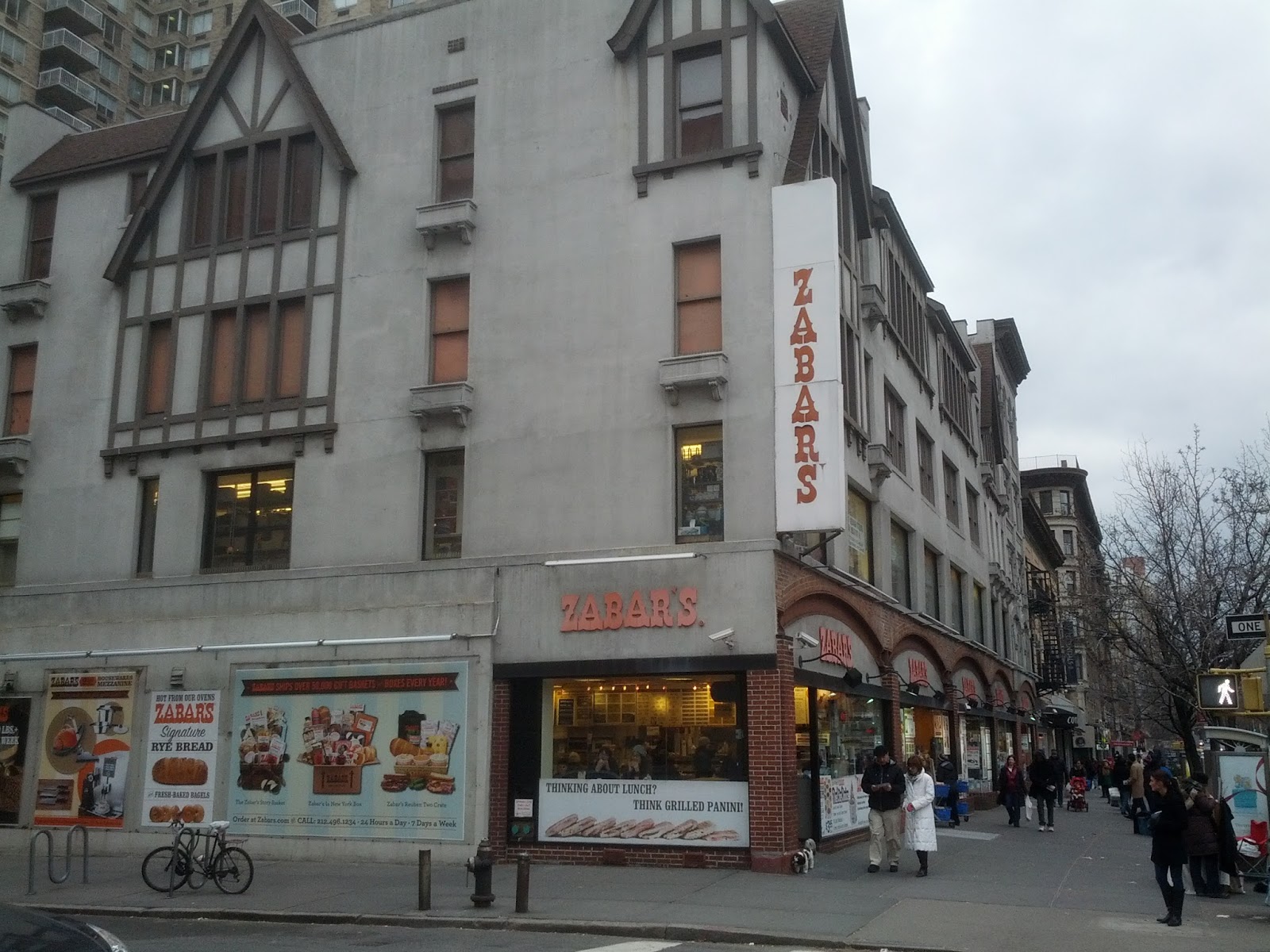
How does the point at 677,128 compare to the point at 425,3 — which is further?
the point at 425,3

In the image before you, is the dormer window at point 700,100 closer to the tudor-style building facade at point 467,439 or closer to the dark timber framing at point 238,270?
the tudor-style building facade at point 467,439

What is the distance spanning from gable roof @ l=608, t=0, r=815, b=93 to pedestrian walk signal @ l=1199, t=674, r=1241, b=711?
1255cm

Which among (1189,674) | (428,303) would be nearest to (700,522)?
(428,303)

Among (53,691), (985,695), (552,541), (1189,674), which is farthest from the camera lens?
(985,695)

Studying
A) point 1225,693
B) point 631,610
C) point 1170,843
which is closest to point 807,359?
point 631,610

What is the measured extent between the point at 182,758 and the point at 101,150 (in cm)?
1389

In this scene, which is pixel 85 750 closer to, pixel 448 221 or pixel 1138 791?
pixel 448 221

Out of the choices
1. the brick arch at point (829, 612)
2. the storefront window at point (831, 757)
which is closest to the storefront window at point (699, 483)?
the brick arch at point (829, 612)

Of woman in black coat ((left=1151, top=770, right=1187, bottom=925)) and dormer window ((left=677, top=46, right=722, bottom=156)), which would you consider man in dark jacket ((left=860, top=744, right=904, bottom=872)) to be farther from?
dormer window ((left=677, top=46, right=722, bottom=156))

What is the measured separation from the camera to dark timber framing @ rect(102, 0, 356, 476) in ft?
77.3

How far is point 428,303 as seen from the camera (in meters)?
22.9

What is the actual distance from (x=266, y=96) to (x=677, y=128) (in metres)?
9.33

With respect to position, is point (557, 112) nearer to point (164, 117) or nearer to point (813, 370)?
point (813, 370)

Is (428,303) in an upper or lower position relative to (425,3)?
lower
